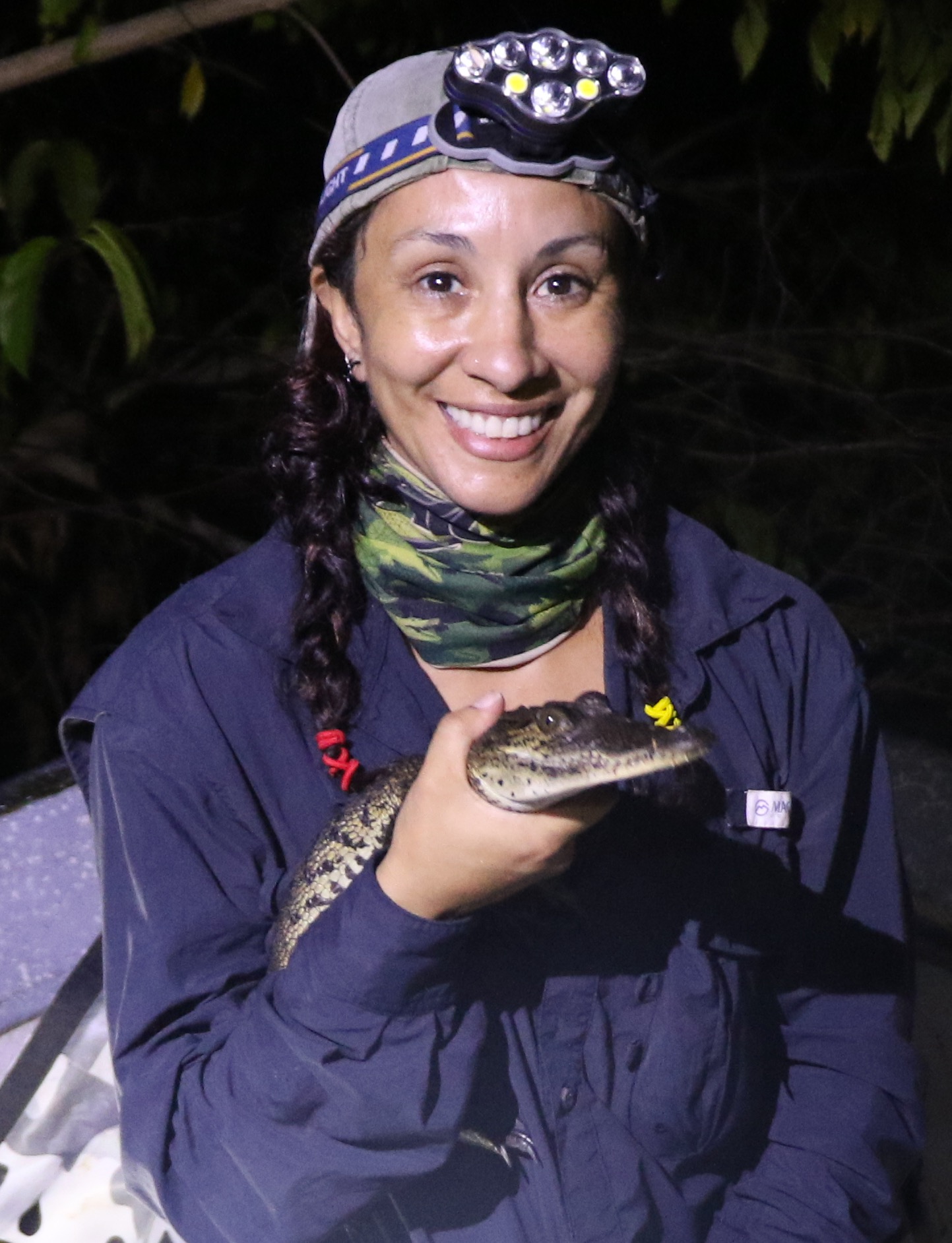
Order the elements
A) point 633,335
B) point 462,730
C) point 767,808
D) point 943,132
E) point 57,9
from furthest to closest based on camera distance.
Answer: point 633,335 → point 943,132 → point 57,9 → point 767,808 → point 462,730

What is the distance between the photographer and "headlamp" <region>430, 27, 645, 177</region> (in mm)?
940

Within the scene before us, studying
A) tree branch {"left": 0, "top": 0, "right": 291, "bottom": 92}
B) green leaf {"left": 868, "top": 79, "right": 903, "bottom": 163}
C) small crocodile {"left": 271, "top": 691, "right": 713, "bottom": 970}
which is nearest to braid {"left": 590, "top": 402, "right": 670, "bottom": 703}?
small crocodile {"left": 271, "top": 691, "right": 713, "bottom": 970}

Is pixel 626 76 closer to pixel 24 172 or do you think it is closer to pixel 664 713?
pixel 664 713

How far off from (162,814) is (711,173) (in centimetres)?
209

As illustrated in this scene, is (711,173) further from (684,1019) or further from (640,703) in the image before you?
(684,1019)

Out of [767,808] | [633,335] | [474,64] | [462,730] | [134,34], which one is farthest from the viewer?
[633,335]

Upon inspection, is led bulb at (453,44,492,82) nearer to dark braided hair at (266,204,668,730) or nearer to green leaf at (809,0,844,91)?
dark braided hair at (266,204,668,730)

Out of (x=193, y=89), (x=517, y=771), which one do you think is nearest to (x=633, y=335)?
(x=193, y=89)

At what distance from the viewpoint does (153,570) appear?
2178 millimetres

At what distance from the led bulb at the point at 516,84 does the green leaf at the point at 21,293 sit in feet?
1.76

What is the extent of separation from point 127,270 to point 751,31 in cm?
84

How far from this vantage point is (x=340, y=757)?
3.50 ft

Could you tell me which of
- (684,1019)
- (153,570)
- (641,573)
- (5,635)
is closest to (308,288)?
(641,573)

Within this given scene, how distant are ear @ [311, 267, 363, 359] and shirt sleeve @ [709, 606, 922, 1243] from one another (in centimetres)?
50
